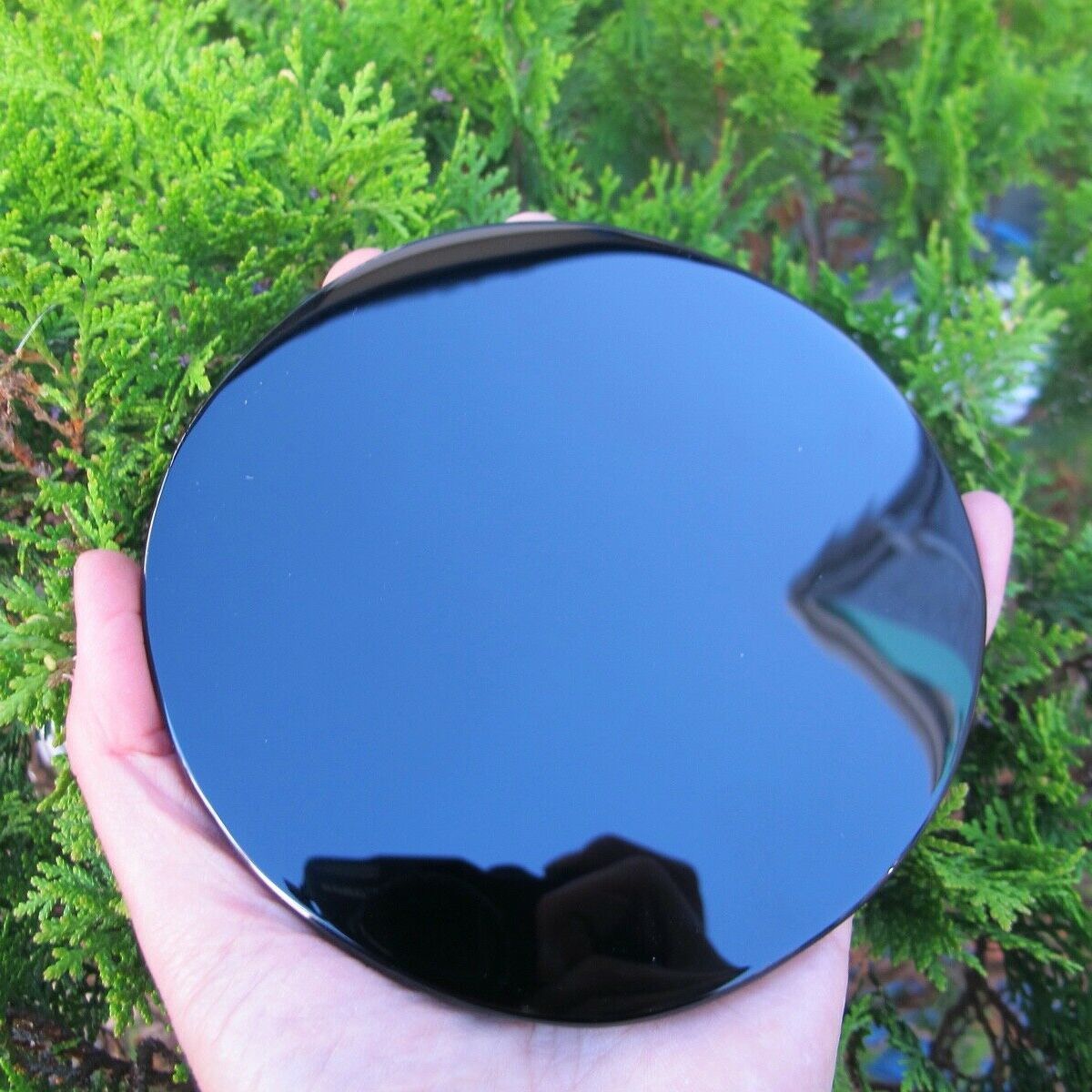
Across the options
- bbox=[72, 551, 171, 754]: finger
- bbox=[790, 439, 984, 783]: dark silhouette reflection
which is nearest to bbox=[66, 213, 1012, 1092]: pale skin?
bbox=[72, 551, 171, 754]: finger

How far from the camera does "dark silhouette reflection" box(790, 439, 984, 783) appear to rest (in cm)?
127

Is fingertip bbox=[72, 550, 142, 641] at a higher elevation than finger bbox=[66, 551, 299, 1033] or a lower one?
higher

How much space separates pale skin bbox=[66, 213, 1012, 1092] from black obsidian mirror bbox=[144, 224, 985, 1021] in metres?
0.06

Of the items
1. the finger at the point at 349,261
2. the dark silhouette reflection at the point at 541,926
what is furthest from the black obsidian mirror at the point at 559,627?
the finger at the point at 349,261

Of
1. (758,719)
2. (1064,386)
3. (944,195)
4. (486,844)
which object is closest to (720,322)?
(758,719)

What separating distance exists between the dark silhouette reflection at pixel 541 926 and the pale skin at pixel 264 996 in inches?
3.2

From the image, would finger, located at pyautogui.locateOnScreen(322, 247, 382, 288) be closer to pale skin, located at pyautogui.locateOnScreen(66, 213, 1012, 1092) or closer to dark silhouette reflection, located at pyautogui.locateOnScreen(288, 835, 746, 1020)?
pale skin, located at pyautogui.locateOnScreen(66, 213, 1012, 1092)

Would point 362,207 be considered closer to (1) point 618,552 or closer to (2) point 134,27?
(2) point 134,27

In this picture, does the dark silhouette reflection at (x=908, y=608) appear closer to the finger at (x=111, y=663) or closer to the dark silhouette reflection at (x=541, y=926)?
the dark silhouette reflection at (x=541, y=926)

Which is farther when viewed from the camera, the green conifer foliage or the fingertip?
the green conifer foliage

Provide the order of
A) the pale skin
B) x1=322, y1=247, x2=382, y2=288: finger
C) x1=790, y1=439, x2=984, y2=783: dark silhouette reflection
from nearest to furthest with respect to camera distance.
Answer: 1. the pale skin
2. x1=790, y1=439, x2=984, y2=783: dark silhouette reflection
3. x1=322, y1=247, x2=382, y2=288: finger

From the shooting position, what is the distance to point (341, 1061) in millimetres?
1105

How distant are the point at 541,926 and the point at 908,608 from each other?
693mm

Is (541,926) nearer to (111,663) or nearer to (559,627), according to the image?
(559,627)
